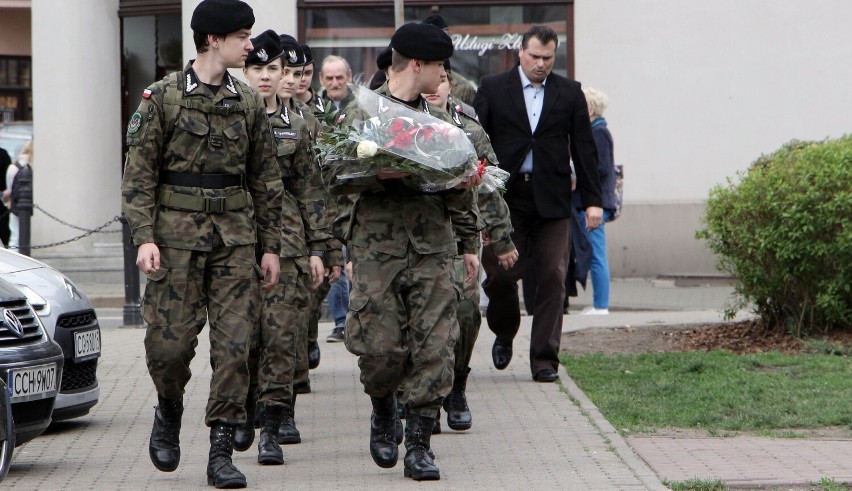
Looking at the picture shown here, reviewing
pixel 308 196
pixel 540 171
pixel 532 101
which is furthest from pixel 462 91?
pixel 308 196

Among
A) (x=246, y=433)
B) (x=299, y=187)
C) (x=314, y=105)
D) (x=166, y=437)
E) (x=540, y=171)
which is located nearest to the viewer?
(x=166, y=437)

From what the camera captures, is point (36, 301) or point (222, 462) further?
point (36, 301)

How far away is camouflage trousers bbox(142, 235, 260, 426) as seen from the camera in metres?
6.18

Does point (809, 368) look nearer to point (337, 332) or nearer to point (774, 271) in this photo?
point (774, 271)

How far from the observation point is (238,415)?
6.29 m

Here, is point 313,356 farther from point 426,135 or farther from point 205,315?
point 426,135

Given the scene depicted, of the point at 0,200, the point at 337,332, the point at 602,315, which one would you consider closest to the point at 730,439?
the point at 337,332

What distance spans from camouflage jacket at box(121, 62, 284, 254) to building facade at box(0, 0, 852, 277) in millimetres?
12114

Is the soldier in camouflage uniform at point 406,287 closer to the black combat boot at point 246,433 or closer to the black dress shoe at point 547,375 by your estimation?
the black combat boot at point 246,433

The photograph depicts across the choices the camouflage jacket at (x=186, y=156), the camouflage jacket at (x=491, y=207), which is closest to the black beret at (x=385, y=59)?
the camouflage jacket at (x=491, y=207)

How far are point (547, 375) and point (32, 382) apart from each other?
3865mm

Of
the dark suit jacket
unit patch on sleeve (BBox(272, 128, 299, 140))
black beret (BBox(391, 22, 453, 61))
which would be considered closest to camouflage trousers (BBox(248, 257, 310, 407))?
unit patch on sleeve (BBox(272, 128, 299, 140))

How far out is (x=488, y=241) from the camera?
26.7ft

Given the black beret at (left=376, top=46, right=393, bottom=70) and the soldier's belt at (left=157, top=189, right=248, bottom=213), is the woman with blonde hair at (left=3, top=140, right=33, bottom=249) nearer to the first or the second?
the black beret at (left=376, top=46, right=393, bottom=70)
